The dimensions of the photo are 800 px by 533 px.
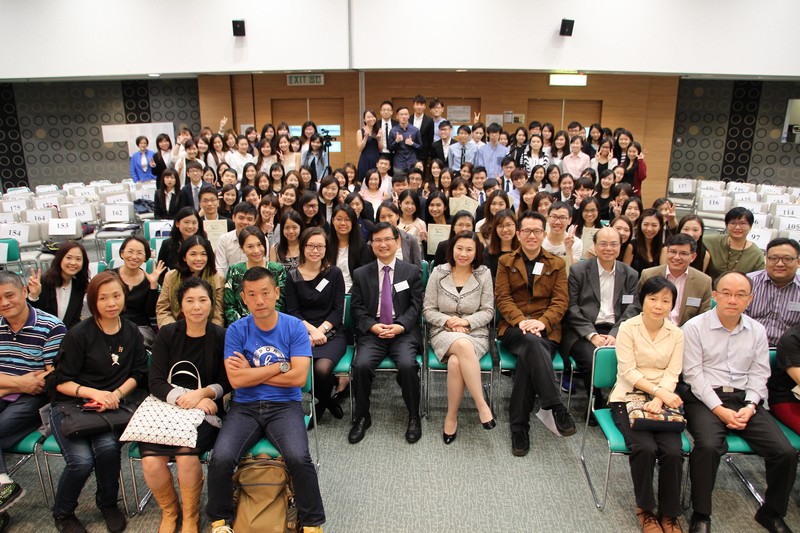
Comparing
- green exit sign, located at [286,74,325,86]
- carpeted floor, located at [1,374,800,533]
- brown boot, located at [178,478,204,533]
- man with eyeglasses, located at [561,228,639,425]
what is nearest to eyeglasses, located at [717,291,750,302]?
man with eyeglasses, located at [561,228,639,425]

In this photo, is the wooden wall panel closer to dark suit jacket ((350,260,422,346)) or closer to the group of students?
the group of students

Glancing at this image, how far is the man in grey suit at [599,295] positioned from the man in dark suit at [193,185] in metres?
4.76

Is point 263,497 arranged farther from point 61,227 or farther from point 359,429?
point 61,227

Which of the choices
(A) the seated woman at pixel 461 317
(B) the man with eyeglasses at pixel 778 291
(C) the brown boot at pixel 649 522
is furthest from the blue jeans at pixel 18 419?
(B) the man with eyeglasses at pixel 778 291

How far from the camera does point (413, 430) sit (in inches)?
141

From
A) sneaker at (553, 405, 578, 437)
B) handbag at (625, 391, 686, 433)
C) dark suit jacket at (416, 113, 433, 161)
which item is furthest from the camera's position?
dark suit jacket at (416, 113, 433, 161)

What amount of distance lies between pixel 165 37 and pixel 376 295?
7.93m

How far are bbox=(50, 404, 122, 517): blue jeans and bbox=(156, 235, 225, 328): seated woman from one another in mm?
975

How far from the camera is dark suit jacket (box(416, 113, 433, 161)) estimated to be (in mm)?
7414

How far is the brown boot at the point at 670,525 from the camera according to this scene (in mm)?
2723

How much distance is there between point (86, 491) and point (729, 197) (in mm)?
8753

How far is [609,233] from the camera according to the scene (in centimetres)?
376

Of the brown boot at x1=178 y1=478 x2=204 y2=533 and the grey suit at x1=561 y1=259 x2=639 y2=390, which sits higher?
the grey suit at x1=561 y1=259 x2=639 y2=390

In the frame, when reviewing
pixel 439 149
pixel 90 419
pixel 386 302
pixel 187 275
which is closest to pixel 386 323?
pixel 386 302
